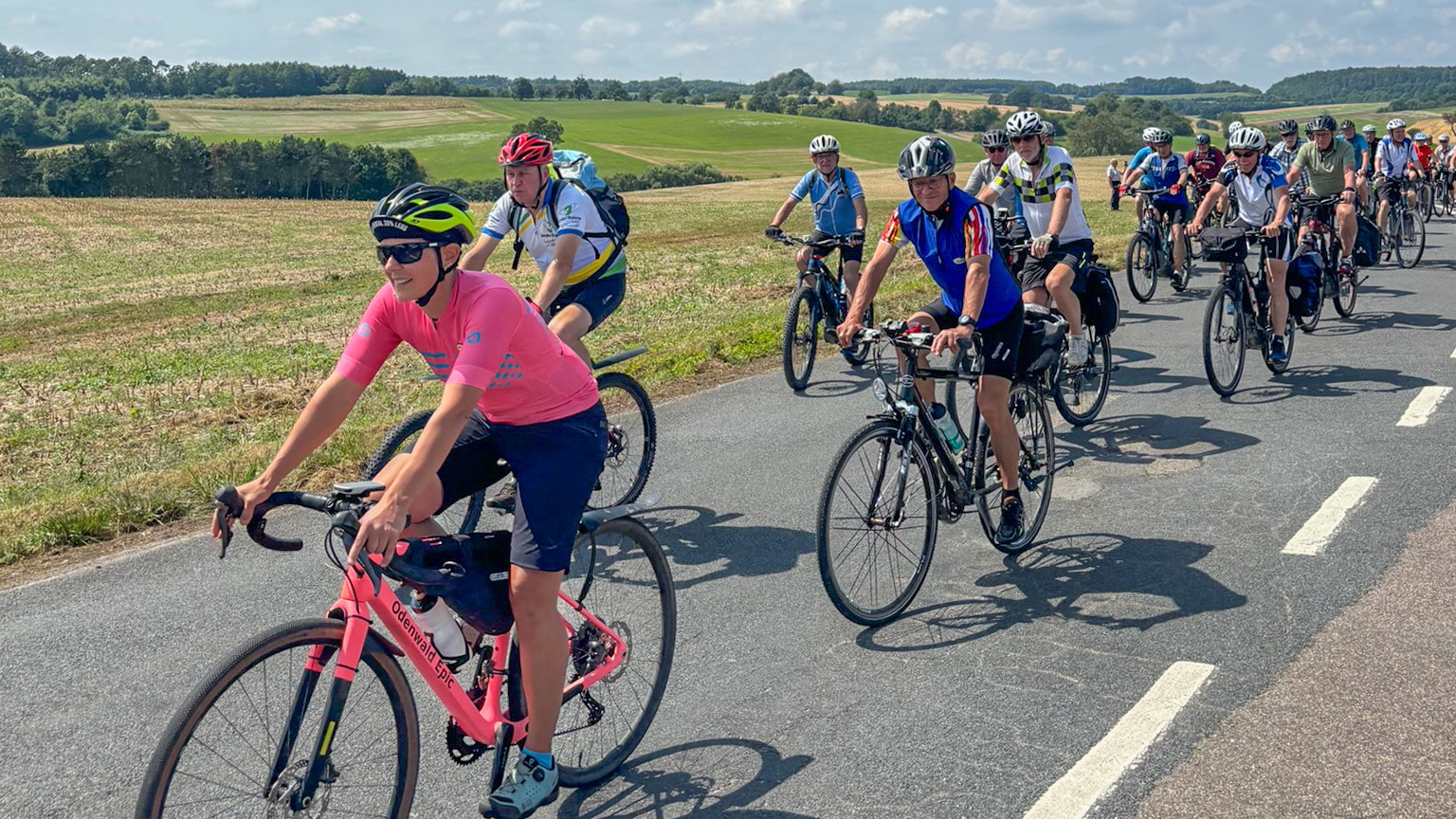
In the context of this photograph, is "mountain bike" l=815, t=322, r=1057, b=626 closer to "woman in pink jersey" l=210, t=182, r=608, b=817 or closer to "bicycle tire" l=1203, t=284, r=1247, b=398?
"woman in pink jersey" l=210, t=182, r=608, b=817

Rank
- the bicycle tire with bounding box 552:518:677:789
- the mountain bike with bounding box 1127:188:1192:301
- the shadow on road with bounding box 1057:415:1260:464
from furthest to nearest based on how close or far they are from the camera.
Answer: the mountain bike with bounding box 1127:188:1192:301
the shadow on road with bounding box 1057:415:1260:464
the bicycle tire with bounding box 552:518:677:789

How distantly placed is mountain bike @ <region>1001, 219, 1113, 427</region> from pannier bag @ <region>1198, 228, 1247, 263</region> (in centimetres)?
108

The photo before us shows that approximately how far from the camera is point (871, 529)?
555 cm

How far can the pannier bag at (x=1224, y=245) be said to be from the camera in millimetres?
9977

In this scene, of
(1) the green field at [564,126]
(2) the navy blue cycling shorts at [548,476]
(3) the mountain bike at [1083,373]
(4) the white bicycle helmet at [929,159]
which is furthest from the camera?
(1) the green field at [564,126]

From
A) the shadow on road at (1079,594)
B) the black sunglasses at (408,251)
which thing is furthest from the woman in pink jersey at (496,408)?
the shadow on road at (1079,594)

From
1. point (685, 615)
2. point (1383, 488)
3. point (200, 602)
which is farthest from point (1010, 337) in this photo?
point (200, 602)

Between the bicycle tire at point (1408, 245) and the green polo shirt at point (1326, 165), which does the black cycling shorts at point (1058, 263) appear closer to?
the green polo shirt at point (1326, 165)

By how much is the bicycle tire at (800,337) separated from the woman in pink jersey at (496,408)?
6802mm

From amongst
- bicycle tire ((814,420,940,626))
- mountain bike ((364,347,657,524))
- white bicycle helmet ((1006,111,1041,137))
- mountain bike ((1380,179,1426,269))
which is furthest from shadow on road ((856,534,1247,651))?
mountain bike ((1380,179,1426,269))

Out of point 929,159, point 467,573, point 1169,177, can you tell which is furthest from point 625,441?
point 1169,177

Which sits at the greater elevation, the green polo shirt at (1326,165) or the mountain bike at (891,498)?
the green polo shirt at (1326,165)

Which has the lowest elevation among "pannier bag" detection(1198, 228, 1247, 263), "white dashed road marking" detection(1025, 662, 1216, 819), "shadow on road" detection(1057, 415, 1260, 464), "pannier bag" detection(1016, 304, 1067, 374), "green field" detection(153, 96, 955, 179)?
"white dashed road marking" detection(1025, 662, 1216, 819)

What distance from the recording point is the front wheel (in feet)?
51.9
